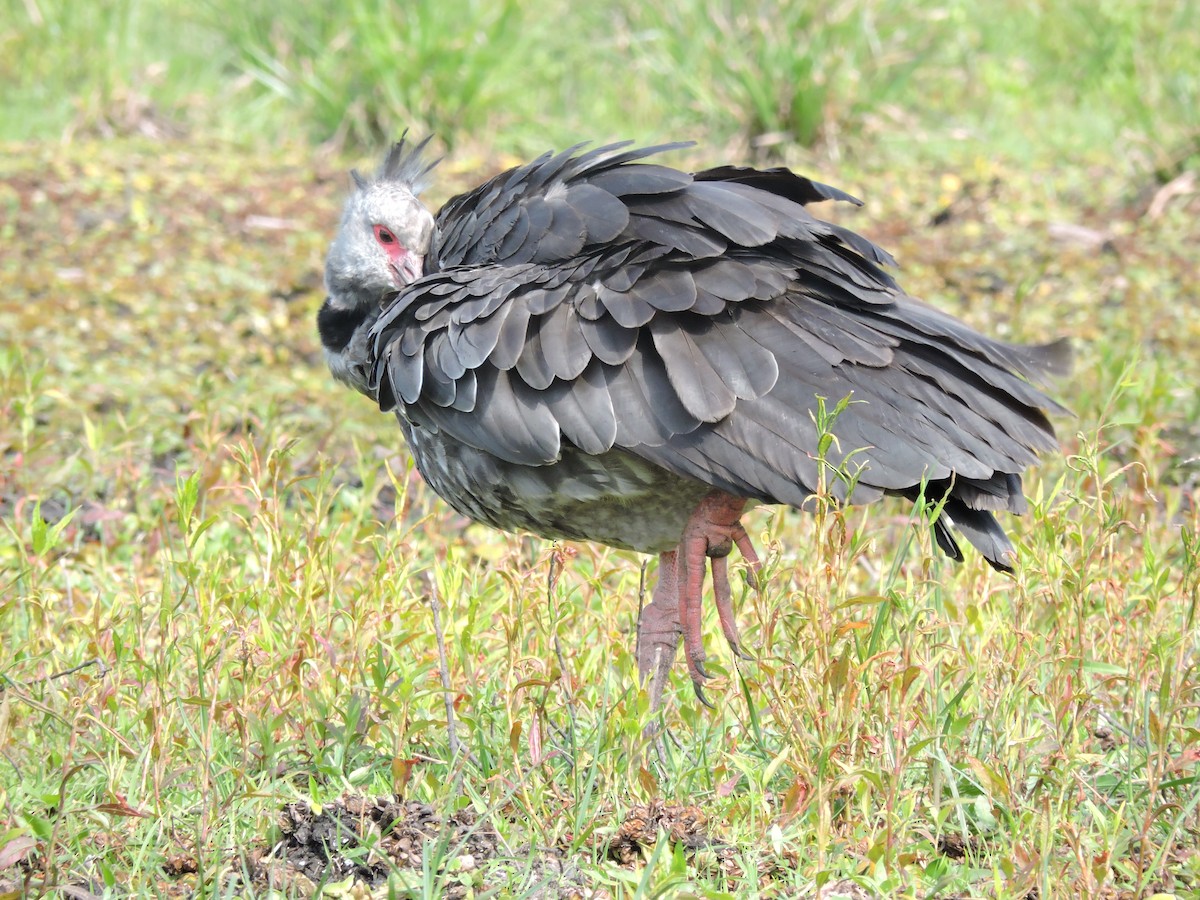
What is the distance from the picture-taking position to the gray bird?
9.70 ft

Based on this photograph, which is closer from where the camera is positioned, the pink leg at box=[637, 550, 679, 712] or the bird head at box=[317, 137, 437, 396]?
the pink leg at box=[637, 550, 679, 712]

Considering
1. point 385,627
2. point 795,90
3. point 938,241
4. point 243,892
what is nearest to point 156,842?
point 243,892

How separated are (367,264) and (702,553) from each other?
1.47 meters

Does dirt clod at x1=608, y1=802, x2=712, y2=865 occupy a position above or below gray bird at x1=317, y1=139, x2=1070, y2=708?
below

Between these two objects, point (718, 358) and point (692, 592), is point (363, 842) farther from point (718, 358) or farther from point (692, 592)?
point (718, 358)

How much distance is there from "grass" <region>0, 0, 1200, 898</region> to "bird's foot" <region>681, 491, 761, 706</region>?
13 centimetres

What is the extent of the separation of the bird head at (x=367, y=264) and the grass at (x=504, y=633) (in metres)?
0.39

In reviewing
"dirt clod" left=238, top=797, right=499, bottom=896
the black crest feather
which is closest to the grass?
"dirt clod" left=238, top=797, right=499, bottom=896

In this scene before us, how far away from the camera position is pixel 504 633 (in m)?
3.12

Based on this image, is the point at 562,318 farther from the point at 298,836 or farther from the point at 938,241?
the point at 938,241

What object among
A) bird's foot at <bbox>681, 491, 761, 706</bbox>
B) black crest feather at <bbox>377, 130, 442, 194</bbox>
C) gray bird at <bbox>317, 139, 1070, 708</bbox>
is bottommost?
bird's foot at <bbox>681, 491, 761, 706</bbox>

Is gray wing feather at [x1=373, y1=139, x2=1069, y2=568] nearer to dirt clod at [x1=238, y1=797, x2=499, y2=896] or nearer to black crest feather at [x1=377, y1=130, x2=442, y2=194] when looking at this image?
dirt clod at [x1=238, y1=797, x2=499, y2=896]

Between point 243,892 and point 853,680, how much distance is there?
1171 millimetres

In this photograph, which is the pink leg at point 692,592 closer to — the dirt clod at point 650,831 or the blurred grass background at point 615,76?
the dirt clod at point 650,831
